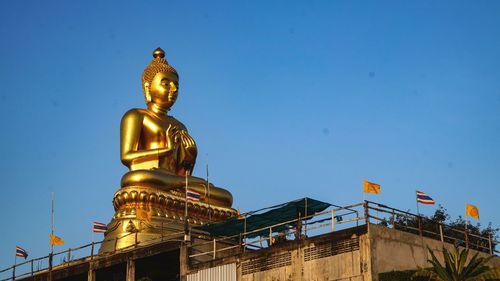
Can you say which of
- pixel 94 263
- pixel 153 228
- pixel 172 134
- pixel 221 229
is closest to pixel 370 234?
pixel 221 229

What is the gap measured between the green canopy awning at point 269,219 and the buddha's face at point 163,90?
12540 millimetres

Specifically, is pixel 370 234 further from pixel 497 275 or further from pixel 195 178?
pixel 195 178

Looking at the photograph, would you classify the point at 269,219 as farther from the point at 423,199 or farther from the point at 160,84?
the point at 160,84

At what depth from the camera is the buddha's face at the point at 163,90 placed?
45.6 metres

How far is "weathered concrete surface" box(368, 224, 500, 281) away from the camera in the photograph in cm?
2719

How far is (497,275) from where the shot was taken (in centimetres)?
2677

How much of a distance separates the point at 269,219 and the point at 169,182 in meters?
9.81

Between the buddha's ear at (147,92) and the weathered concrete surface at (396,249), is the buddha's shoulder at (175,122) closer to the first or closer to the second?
the buddha's ear at (147,92)

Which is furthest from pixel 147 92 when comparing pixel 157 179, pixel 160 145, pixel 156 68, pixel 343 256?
pixel 343 256

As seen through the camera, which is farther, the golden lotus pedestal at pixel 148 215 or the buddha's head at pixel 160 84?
the buddha's head at pixel 160 84

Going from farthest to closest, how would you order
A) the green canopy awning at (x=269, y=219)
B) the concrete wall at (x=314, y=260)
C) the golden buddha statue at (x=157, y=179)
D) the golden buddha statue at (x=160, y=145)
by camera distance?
the golden buddha statue at (x=160, y=145) → the golden buddha statue at (x=157, y=179) → the green canopy awning at (x=269, y=219) → the concrete wall at (x=314, y=260)

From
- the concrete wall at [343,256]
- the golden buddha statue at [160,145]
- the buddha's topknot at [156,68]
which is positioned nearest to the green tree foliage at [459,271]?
the concrete wall at [343,256]

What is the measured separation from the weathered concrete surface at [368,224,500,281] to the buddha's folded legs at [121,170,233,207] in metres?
14.5

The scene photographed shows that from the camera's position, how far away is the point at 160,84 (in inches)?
1799
